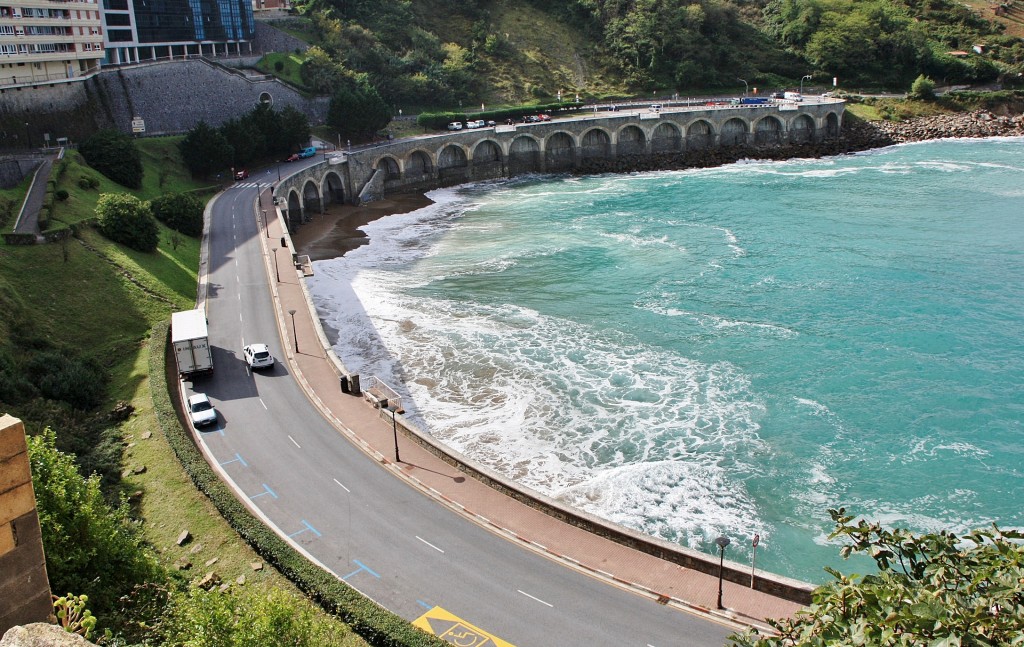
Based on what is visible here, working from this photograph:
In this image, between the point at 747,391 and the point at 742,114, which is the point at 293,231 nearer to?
the point at 747,391

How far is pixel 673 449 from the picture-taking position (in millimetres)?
38781

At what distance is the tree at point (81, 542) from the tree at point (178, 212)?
4265cm

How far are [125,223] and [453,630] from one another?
1685 inches

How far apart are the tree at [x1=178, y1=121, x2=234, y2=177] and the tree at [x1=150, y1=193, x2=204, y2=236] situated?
16.0 m

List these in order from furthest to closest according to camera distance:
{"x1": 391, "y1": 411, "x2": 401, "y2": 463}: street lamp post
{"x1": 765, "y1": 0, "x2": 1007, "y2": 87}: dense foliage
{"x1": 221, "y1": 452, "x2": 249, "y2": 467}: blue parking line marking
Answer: {"x1": 765, "y1": 0, "x2": 1007, "y2": 87}: dense foliage → {"x1": 221, "y1": 452, "x2": 249, "y2": 467}: blue parking line marking → {"x1": 391, "y1": 411, "x2": 401, "y2": 463}: street lamp post

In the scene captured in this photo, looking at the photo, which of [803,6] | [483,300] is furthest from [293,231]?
[803,6]

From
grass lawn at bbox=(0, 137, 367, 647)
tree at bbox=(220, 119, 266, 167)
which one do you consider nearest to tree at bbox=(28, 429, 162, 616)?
grass lawn at bbox=(0, 137, 367, 647)

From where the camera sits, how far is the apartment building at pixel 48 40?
2874 inches

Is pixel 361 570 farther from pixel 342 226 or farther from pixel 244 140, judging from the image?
pixel 244 140

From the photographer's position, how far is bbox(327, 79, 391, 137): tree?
99062mm

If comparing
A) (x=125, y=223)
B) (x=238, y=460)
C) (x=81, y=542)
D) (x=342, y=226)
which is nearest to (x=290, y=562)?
(x=81, y=542)

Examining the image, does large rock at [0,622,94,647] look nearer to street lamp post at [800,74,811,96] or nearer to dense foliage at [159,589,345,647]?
dense foliage at [159,589,345,647]

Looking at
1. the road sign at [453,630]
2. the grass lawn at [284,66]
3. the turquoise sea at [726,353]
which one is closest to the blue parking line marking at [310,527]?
the road sign at [453,630]

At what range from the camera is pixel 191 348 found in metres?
39.8
